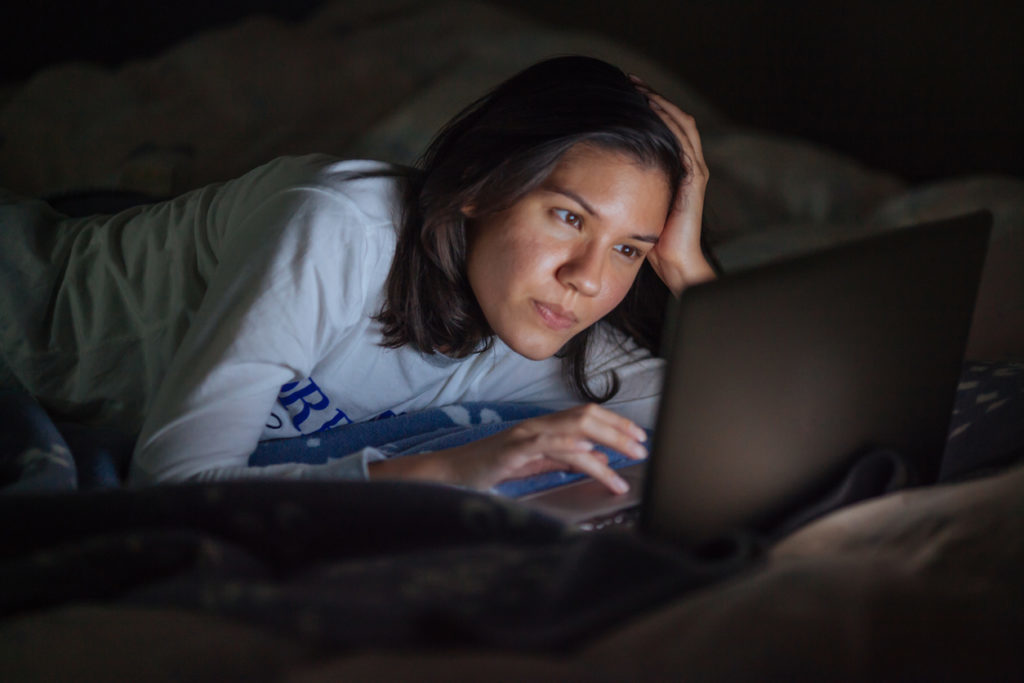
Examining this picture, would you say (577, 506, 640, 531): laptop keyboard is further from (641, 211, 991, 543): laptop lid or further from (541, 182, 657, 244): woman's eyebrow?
(541, 182, 657, 244): woman's eyebrow

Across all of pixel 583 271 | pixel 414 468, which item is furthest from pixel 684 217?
pixel 414 468

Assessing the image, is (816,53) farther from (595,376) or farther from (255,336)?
(255,336)

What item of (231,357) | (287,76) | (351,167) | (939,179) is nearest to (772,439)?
(231,357)

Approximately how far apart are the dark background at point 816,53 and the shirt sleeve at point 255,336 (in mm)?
1283

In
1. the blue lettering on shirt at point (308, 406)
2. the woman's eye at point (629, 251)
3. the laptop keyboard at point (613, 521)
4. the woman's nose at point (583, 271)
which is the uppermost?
the woman's eye at point (629, 251)

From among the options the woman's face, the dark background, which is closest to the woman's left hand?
the woman's face

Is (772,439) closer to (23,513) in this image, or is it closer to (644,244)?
(644,244)

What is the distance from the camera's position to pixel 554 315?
1.02 meters

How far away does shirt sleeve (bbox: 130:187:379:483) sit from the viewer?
85 centimetres

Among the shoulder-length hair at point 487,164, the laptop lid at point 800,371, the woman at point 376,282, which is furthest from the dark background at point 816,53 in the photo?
the laptop lid at point 800,371

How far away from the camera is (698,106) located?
85.2 inches

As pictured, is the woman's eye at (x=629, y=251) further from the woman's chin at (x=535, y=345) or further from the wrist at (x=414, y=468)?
the wrist at (x=414, y=468)

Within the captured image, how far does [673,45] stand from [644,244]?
1602mm

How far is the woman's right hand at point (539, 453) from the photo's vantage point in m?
0.83
